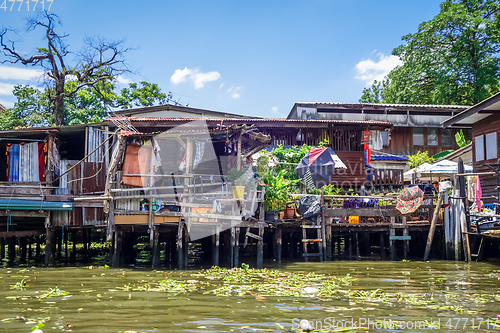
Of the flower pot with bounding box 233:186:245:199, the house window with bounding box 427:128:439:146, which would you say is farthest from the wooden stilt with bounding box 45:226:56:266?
the house window with bounding box 427:128:439:146

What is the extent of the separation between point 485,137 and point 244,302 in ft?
50.8

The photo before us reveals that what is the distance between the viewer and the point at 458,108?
82.6 feet

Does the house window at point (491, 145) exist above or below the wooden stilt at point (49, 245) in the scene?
above

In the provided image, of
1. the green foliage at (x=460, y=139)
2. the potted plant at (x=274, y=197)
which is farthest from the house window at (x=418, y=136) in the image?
the potted plant at (x=274, y=197)

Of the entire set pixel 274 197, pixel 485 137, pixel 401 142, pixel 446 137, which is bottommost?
pixel 274 197

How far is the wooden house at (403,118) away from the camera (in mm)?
24331

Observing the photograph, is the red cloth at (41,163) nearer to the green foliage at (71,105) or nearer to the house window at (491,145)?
the green foliage at (71,105)

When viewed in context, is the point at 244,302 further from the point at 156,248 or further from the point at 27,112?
the point at 27,112

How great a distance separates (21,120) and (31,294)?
19.4 m

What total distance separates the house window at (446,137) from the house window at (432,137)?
1.20 ft

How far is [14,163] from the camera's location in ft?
50.3

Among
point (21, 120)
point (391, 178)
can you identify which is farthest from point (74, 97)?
point (391, 178)

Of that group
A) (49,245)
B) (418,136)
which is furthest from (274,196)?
(418,136)

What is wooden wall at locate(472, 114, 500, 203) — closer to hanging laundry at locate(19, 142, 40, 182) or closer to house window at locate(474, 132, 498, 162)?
house window at locate(474, 132, 498, 162)
